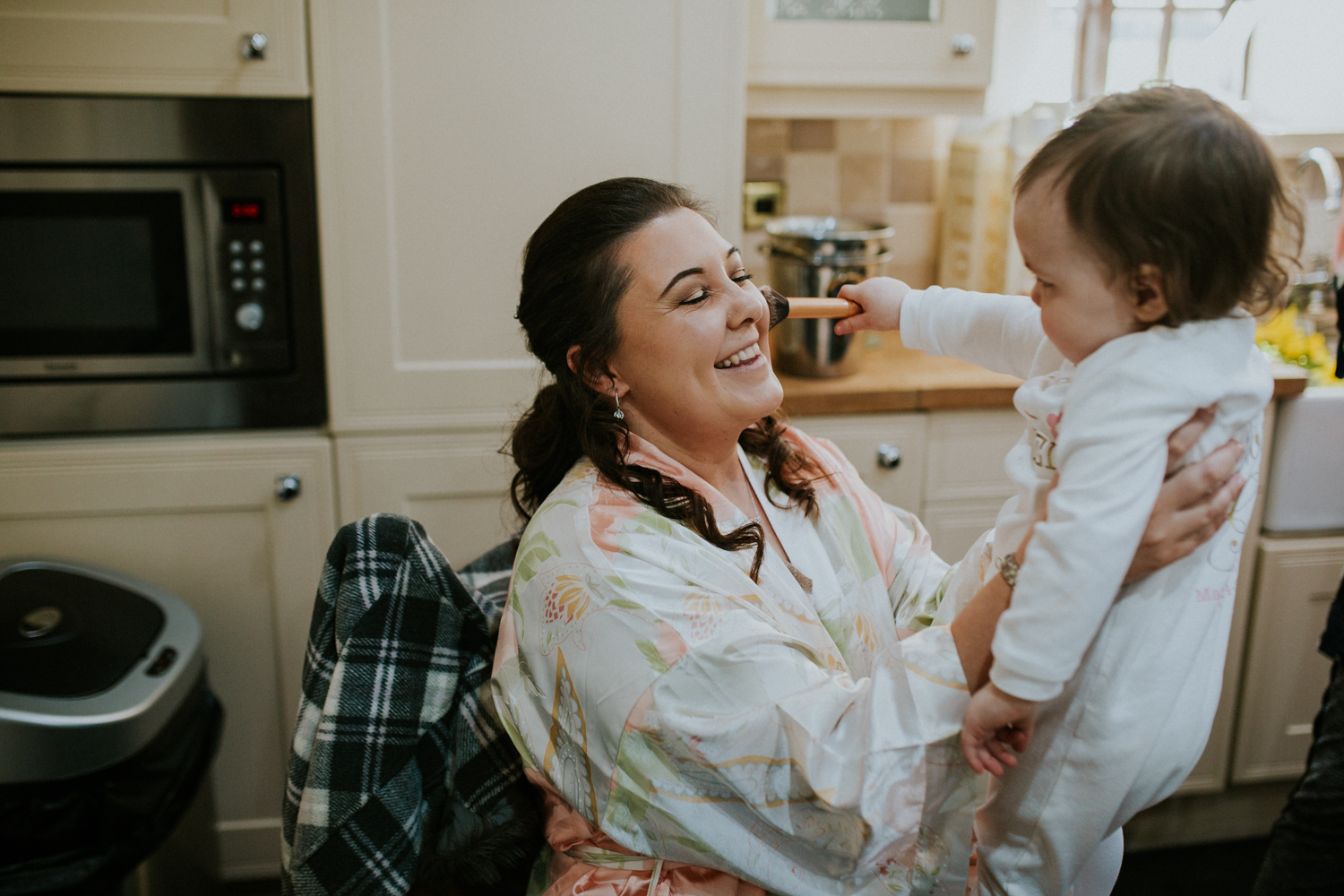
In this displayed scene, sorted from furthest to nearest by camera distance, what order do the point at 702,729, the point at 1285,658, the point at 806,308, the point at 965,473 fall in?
the point at 1285,658
the point at 965,473
the point at 806,308
the point at 702,729

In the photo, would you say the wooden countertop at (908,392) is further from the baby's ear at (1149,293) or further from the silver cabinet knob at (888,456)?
the baby's ear at (1149,293)

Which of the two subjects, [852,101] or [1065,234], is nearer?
[1065,234]

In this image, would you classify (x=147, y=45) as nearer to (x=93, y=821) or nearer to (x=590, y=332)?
(x=590, y=332)

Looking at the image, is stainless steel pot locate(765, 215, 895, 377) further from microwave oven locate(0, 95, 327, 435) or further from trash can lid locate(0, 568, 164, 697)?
trash can lid locate(0, 568, 164, 697)

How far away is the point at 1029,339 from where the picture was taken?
3.70ft

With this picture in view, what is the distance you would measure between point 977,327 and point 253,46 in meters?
1.28

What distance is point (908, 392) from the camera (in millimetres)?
1988

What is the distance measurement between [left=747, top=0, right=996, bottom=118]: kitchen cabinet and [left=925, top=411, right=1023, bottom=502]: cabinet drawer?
659 millimetres

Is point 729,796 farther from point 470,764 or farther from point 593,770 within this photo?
point 470,764

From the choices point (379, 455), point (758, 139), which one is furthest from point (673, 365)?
point (758, 139)

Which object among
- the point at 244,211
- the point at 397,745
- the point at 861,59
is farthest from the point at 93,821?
the point at 861,59

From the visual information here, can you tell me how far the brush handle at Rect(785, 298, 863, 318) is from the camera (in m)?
1.28

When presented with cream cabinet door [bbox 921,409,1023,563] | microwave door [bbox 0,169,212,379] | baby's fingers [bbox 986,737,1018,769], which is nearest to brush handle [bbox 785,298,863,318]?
baby's fingers [bbox 986,737,1018,769]

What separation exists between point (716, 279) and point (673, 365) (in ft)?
0.37
